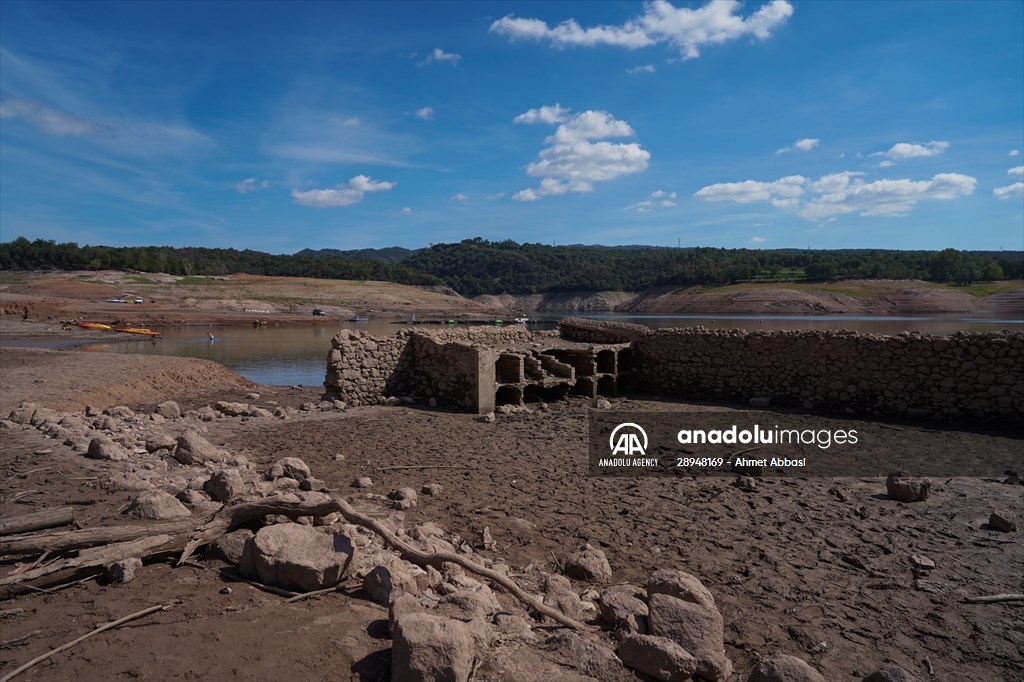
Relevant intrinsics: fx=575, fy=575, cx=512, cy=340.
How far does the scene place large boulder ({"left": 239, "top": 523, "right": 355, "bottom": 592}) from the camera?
12.6 ft

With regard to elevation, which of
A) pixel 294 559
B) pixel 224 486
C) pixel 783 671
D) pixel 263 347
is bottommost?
pixel 263 347

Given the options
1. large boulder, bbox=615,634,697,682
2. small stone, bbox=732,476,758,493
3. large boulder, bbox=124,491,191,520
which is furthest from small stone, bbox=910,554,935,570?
large boulder, bbox=124,491,191,520

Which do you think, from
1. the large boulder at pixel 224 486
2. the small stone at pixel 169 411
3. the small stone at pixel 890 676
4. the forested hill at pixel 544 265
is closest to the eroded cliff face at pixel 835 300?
the forested hill at pixel 544 265

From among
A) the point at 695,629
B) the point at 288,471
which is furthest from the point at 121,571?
the point at 695,629

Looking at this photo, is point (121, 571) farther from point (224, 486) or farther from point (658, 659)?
point (658, 659)

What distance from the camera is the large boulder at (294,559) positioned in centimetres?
383

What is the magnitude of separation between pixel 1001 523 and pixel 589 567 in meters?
4.78

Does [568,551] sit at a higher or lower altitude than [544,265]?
lower

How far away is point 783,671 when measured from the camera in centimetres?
341

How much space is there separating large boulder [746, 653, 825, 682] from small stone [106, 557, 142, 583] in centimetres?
403

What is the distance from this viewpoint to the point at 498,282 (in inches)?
4855

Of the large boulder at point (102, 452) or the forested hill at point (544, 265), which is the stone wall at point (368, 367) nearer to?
the large boulder at point (102, 452)

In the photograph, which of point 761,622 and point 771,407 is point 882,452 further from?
point 761,622

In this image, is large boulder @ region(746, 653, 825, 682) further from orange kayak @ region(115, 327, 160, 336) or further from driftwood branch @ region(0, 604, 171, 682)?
orange kayak @ region(115, 327, 160, 336)
